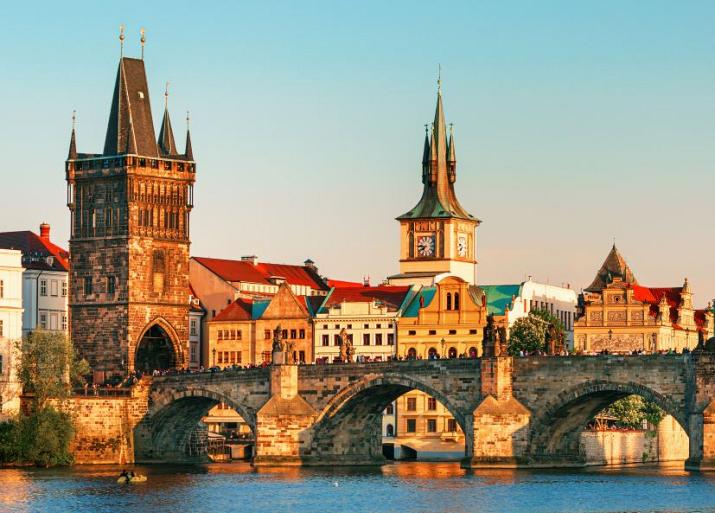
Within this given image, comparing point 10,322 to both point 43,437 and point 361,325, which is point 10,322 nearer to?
point 43,437

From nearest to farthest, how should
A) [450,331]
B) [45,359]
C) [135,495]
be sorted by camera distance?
1. [135,495]
2. [45,359]
3. [450,331]

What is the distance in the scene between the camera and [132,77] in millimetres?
172625

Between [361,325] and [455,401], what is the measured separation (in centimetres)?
4002

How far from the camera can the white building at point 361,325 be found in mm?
188625

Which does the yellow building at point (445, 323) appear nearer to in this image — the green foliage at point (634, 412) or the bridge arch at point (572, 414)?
the green foliage at point (634, 412)

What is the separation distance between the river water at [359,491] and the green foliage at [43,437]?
2.05 metres

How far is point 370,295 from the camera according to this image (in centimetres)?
19225

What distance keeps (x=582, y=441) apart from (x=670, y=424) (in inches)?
634

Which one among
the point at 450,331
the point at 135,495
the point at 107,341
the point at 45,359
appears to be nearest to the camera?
the point at 135,495

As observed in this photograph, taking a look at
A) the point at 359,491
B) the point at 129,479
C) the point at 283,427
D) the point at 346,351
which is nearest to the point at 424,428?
the point at 346,351

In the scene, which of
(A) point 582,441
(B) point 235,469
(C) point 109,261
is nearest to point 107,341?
(C) point 109,261

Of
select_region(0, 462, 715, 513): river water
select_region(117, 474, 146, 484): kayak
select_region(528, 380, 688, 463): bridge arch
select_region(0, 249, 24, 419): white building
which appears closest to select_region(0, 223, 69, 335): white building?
select_region(0, 249, 24, 419): white building

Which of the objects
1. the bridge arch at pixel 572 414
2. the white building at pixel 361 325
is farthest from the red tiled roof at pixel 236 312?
the bridge arch at pixel 572 414

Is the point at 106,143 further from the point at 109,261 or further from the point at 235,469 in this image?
the point at 235,469
